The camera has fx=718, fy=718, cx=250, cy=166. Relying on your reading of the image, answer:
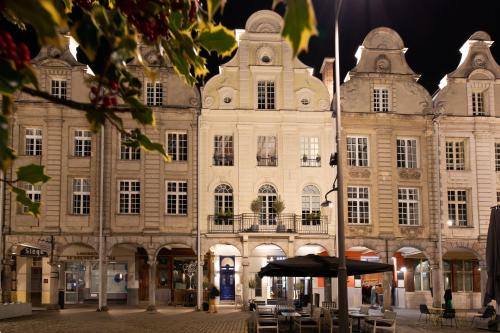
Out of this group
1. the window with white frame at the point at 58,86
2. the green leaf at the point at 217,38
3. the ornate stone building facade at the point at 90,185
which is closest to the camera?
the green leaf at the point at 217,38

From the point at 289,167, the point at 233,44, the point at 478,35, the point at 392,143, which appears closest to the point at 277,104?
the point at 289,167

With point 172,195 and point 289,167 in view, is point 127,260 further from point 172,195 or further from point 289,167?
point 289,167

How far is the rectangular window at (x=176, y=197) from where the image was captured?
3491 cm

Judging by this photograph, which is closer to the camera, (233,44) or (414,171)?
(233,44)

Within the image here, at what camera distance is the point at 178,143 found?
35.3 metres

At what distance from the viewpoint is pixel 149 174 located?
1362 inches

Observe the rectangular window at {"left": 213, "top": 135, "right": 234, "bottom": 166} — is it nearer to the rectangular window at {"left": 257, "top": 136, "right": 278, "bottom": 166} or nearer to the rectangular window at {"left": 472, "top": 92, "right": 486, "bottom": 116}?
the rectangular window at {"left": 257, "top": 136, "right": 278, "bottom": 166}

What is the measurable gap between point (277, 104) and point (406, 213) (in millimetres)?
8402

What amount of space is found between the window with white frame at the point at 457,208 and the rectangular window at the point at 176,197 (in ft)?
43.2

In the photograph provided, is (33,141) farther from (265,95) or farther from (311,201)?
(311,201)

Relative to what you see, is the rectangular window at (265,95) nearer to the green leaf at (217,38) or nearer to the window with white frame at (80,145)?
the window with white frame at (80,145)

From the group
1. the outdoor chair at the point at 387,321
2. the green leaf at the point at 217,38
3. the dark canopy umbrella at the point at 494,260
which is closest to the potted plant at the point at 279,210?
the outdoor chair at the point at 387,321

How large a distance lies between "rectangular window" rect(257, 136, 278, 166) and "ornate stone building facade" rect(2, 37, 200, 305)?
319 centimetres

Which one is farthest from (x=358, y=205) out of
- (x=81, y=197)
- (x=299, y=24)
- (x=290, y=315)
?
(x=299, y=24)
